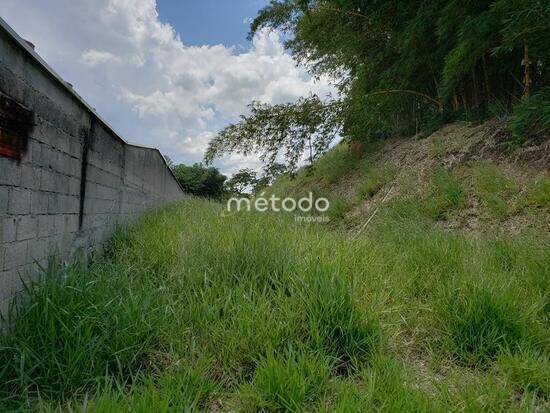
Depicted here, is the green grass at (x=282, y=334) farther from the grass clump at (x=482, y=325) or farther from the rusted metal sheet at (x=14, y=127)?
the rusted metal sheet at (x=14, y=127)

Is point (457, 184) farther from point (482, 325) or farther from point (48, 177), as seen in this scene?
point (48, 177)

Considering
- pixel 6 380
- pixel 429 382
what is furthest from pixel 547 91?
pixel 6 380

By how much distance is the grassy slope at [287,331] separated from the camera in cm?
127

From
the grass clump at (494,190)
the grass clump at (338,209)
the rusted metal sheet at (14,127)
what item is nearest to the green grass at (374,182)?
the grass clump at (338,209)

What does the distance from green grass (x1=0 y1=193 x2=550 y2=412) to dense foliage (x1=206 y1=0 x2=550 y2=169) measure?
283 cm

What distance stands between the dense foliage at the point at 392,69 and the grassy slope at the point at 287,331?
267cm

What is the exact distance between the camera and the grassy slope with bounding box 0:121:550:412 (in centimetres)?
127

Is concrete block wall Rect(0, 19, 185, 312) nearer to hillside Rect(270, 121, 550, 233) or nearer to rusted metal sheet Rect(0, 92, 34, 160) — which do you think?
rusted metal sheet Rect(0, 92, 34, 160)

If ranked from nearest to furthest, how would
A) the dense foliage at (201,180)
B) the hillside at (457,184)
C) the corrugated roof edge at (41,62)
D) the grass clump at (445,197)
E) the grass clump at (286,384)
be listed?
the grass clump at (286,384)
the corrugated roof edge at (41,62)
the hillside at (457,184)
the grass clump at (445,197)
the dense foliage at (201,180)

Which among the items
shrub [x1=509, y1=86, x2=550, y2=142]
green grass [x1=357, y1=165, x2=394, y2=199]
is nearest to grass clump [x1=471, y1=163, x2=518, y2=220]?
shrub [x1=509, y1=86, x2=550, y2=142]

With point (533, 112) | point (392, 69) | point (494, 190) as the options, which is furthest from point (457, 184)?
point (392, 69)

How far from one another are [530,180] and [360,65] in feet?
13.1

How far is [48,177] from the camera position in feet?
6.25

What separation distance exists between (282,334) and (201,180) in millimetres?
16971
